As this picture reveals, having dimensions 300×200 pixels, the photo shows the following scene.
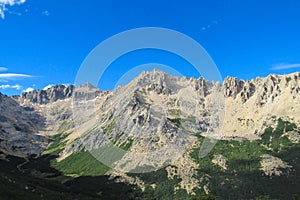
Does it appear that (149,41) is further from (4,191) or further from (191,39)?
(4,191)

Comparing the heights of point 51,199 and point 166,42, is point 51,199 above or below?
below

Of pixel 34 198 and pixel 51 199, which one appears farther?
pixel 51 199

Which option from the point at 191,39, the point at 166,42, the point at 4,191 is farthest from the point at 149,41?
the point at 4,191

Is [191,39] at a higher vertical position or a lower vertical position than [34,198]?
higher

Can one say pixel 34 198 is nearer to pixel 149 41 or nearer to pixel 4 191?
pixel 4 191

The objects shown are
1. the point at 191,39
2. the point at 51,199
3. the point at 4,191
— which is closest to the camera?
the point at 191,39

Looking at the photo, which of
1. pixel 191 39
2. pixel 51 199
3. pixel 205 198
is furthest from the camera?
pixel 205 198

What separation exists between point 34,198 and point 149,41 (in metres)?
89.2

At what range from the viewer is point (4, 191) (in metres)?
124

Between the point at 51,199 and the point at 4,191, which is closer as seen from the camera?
the point at 4,191

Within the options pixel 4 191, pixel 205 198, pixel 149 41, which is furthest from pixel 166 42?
pixel 205 198

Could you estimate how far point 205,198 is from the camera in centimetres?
17312

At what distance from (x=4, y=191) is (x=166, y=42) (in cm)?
8527

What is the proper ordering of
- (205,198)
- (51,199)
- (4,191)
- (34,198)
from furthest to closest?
1. (205,198)
2. (51,199)
3. (34,198)
4. (4,191)
